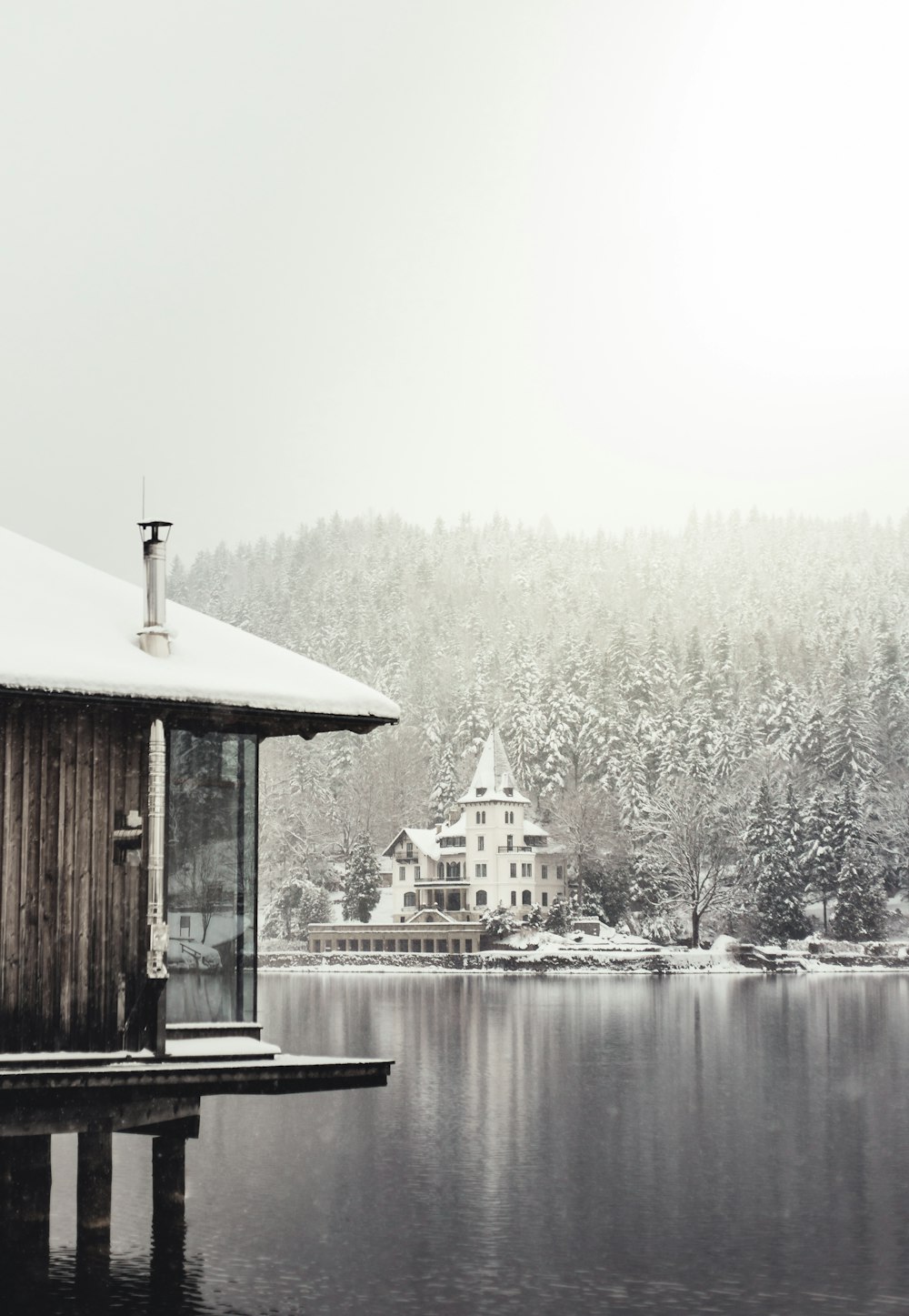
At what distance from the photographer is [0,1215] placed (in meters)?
18.2

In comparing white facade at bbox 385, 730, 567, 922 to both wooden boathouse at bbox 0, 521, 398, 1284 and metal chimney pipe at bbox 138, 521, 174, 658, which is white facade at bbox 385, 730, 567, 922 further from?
metal chimney pipe at bbox 138, 521, 174, 658

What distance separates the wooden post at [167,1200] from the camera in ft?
63.8

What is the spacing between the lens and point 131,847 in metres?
16.3

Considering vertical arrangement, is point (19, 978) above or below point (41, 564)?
below

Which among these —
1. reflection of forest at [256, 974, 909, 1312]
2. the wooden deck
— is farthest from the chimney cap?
reflection of forest at [256, 974, 909, 1312]

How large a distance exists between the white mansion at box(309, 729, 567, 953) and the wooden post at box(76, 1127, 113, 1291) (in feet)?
326

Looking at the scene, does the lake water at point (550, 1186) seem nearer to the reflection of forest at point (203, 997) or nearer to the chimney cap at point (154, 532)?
the reflection of forest at point (203, 997)

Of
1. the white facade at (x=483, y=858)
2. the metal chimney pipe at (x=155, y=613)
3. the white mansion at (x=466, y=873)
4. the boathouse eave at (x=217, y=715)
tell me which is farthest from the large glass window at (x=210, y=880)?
the white facade at (x=483, y=858)

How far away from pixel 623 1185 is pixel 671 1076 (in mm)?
17226

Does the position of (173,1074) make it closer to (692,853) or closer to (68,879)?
(68,879)

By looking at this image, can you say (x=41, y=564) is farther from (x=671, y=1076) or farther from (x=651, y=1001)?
(x=651, y=1001)

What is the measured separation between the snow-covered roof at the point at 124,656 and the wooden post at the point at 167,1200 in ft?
18.0

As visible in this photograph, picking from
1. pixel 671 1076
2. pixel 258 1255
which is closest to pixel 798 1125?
pixel 671 1076

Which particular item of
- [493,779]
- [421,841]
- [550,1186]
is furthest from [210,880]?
[493,779]
